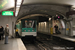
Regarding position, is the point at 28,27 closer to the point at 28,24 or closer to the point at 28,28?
the point at 28,28

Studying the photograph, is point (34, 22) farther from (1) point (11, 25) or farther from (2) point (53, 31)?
(2) point (53, 31)

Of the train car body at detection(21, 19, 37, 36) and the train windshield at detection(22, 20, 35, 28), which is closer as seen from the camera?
the train car body at detection(21, 19, 37, 36)

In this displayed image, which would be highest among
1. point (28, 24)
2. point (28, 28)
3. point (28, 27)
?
point (28, 24)

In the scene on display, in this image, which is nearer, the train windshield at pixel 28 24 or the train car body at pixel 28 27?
the train car body at pixel 28 27

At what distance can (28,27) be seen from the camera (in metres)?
16.2

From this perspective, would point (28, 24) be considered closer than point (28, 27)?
No

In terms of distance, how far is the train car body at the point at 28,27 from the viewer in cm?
1599

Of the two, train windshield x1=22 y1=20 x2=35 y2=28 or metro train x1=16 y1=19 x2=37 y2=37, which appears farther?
train windshield x1=22 y1=20 x2=35 y2=28

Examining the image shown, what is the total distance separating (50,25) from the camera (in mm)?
22969

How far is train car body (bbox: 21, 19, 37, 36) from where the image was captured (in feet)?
52.4

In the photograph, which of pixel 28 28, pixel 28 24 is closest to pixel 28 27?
pixel 28 28

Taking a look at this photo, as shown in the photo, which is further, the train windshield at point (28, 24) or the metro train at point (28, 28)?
the train windshield at point (28, 24)

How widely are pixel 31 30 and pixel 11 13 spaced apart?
5.83 metres

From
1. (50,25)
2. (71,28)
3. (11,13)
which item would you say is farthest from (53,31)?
(11,13)
